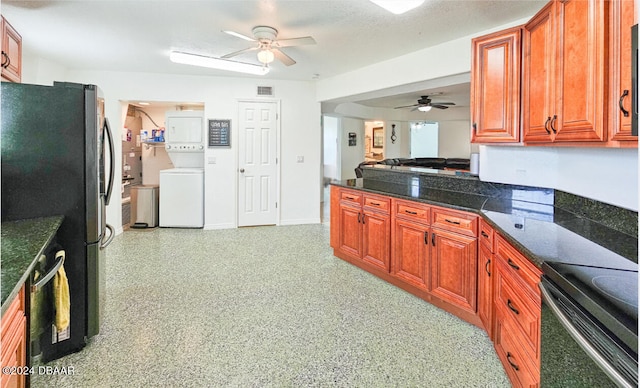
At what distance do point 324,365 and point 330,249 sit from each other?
2465 mm

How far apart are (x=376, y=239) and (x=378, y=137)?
791cm

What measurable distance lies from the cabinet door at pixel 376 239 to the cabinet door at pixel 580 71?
1.61m

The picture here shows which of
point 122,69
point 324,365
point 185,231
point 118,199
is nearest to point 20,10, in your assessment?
point 122,69

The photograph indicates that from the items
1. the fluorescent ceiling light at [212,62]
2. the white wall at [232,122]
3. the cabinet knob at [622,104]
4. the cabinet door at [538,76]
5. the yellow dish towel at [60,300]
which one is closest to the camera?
the cabinet knob at [622,104]

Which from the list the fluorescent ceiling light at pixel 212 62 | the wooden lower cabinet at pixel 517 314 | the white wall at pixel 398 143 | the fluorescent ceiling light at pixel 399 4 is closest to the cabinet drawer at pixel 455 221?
the wooden lower cabinet at pixel 517 314

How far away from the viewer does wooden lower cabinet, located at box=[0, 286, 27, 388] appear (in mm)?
1094

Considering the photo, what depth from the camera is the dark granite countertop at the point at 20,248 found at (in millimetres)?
1098

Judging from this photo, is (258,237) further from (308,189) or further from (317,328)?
(317,328)

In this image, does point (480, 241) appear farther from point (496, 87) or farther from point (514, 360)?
point (496, 87)

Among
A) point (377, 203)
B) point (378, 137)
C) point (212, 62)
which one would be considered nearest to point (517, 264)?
point (377, 203)

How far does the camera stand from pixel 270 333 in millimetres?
2416

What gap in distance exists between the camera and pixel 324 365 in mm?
2051

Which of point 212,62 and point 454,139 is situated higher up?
point 212,62

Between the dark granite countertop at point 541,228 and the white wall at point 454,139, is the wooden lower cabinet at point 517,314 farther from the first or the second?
the white wall at point 454,139
